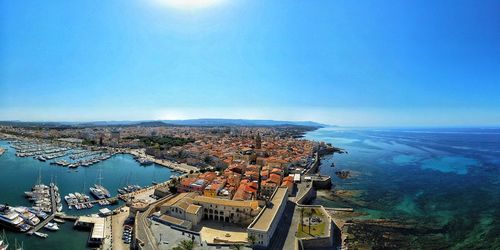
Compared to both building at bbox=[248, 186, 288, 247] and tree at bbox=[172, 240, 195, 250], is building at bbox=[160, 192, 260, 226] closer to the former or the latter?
building at bbox=[248, 186, 288, 247]

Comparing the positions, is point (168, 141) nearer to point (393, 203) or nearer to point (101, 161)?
point (101, 161)

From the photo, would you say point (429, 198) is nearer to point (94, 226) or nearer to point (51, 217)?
point (94, 226)

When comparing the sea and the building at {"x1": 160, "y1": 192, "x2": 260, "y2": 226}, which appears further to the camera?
the sea

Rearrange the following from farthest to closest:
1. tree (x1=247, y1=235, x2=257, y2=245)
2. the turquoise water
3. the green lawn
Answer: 1. the turquoise water
2. the green lawn
3. tree (x1=247, y1=235, x2=257, y2=245)

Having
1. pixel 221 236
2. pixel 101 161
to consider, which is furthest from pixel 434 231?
pixel 101 161

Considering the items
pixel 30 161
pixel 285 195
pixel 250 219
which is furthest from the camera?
pixel 30 161

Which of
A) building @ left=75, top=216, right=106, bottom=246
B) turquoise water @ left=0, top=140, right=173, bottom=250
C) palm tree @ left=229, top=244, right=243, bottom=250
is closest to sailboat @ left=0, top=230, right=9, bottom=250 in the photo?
turquoise water @ left=0, top=140, right=173, bottom=250
